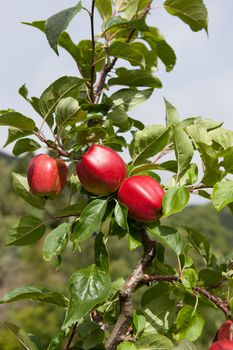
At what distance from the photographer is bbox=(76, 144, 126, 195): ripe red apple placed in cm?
70

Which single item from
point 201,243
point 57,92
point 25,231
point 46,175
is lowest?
point 201,243

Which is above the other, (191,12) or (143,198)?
(191,12)

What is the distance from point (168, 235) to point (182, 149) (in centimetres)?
Answer: 13

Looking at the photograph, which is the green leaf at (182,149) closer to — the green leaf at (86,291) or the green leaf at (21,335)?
the green leaf at (86,291)

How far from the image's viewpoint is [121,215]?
0.69 m

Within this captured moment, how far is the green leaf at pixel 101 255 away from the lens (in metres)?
0.70

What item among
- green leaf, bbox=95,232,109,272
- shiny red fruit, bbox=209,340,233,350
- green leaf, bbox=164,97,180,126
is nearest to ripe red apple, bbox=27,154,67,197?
green leaf, bbox=95,232,109,272

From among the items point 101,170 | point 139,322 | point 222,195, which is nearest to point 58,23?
point 101,170

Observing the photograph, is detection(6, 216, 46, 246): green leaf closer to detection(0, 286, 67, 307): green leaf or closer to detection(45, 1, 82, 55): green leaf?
detection(0, 286, 67, 307): green leaf

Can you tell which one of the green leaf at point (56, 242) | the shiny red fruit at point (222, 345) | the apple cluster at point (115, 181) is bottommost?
the shiny red fruit at point (222, 345)

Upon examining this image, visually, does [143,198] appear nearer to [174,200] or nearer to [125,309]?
[174,200]

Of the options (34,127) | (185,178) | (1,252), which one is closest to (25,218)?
(34,127)

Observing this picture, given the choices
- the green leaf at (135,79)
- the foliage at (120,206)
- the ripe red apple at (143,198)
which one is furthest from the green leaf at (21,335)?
the green leaf at (135,79)

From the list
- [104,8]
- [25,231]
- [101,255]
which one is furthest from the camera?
[104,8]
